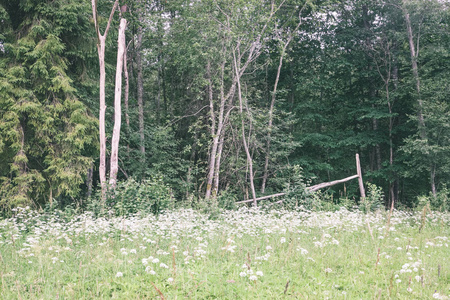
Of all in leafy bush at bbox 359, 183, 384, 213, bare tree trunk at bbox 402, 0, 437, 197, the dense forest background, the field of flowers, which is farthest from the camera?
bare tree trunk at bbox 402, 0, 437, 197

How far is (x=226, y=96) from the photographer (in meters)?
14.0

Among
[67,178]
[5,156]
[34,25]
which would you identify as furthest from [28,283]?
[34,25]

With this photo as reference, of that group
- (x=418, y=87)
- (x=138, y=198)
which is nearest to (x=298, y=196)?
(x=138, y=198)

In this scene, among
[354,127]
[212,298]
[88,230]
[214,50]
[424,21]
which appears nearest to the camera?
[212,298]

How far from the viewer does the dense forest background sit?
10648 mm

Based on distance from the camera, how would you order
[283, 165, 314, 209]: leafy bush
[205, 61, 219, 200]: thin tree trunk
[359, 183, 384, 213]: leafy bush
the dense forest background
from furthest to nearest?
[205, 61, 219, 200]: thin tree trunk < the dense forest background < [283, 165, 314, 209]: leafy bush < [359, 183, 384, 213]: leafy bush

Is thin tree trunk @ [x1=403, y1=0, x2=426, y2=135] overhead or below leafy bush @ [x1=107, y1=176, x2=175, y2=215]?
overhead

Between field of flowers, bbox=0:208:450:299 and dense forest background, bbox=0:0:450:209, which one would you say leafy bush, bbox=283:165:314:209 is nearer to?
dense forest background, bbox=0:0:450:209

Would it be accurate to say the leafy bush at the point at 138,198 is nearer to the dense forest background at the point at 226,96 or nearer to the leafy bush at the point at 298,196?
the dense forest background at the point at 226,96

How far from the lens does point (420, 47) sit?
17.4 metres

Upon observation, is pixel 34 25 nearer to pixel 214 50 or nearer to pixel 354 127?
pixel 214 50

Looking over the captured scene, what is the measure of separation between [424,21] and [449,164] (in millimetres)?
8730

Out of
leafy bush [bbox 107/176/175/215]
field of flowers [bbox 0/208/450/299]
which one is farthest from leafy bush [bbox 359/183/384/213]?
leafy bush [bbox 107/176/175/215]

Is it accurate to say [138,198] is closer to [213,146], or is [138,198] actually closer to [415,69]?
[213,146]
